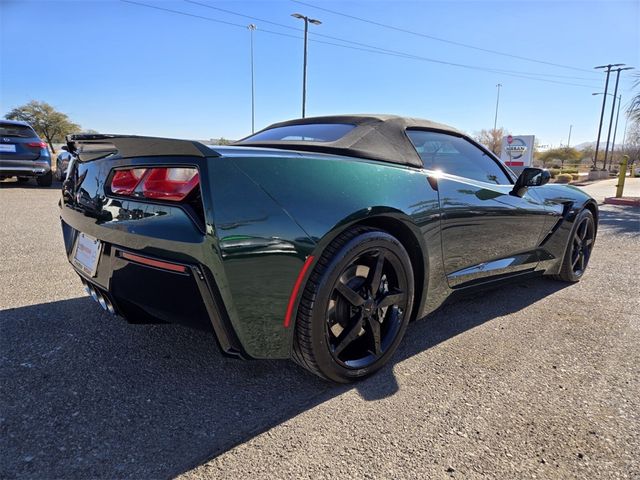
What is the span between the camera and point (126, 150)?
6.16 feet

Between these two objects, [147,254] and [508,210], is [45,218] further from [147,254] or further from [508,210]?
[508,210]

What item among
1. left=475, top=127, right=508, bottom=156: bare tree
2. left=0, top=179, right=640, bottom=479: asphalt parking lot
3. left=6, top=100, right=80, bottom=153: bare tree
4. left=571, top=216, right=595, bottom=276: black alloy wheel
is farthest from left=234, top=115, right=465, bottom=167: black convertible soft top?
left=475, top=127, right=508, bottom=156: bare tree

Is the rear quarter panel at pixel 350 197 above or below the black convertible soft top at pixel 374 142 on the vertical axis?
below

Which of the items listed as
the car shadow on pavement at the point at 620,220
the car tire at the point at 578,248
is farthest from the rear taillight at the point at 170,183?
the car shadow on pavement at the point at 620,220

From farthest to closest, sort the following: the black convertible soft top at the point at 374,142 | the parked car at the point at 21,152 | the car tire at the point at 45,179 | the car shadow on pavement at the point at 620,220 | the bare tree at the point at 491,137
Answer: the bare tree at the point at 491,137 → the car tire at the point at 45,179 → the parked car at the point at 21,152 → the car shadow on pavement at the point at 620,220 → the black convertible soft top at the point at 374,142

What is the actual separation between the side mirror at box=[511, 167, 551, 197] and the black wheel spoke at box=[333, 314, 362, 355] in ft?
5.71

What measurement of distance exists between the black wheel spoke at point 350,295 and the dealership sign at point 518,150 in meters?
20.8

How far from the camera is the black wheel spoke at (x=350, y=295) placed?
77.9 inches

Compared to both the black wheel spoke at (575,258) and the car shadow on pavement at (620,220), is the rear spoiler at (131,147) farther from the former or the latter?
the car shadow on pavement at (620,220)

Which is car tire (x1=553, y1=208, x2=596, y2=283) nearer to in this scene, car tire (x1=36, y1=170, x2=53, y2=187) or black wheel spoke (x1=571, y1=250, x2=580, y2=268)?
black wheel spoke (x1=571, y1=250, x2=580, y2=268)

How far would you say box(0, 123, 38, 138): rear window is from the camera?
888 cm

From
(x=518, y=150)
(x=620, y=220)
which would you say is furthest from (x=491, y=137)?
(x=620, y=220)

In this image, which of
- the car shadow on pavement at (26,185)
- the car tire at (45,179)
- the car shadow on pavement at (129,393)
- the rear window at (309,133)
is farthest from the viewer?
the car shadow on pavement at (26,185)

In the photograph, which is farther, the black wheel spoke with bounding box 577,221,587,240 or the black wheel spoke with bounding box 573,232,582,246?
the black wheel spoke with bounding box 577,221,587,240
